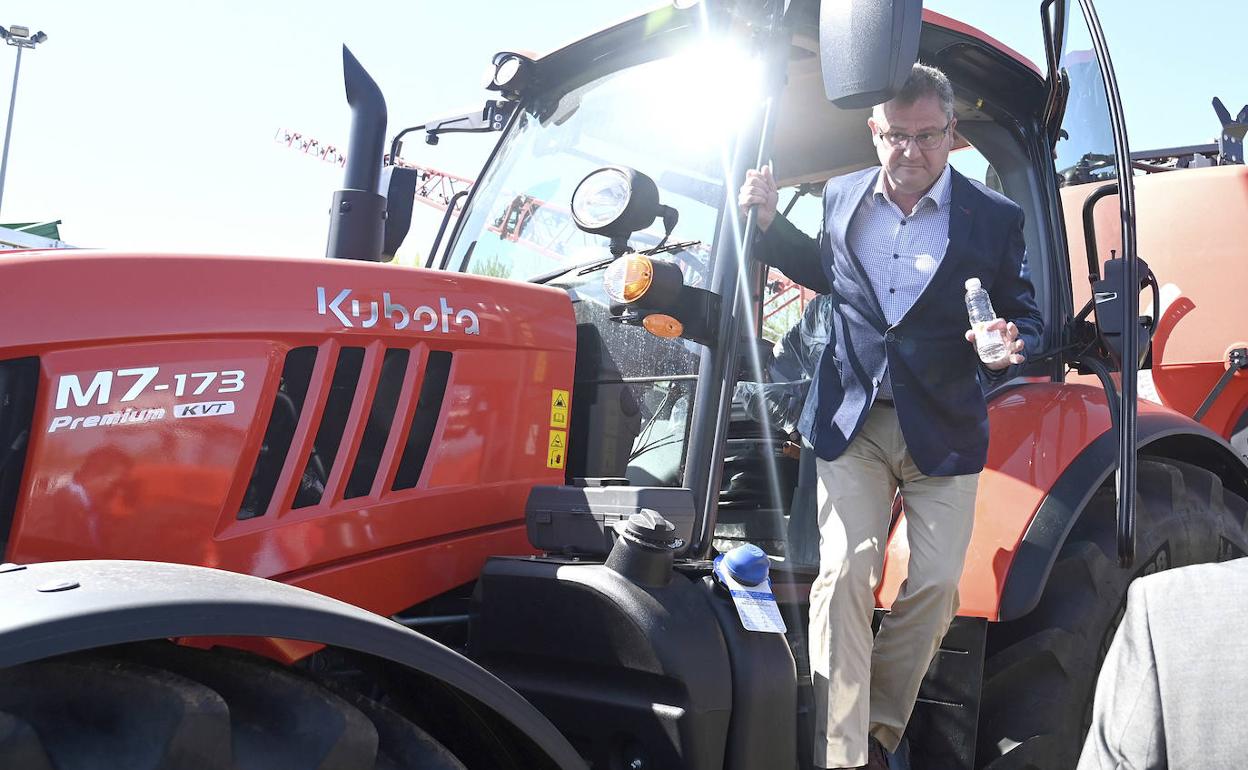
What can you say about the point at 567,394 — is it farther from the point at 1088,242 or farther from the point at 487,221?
the point at 1088,242

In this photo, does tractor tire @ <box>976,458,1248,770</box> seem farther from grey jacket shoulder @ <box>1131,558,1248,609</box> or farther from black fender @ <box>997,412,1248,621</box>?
grey jacket shoulder @ <box>1131,558,1248,609</box>

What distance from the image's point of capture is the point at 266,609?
1.59m

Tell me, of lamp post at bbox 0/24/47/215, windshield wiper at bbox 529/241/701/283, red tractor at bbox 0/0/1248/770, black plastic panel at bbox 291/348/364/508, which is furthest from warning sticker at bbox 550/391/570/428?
lamp post at bbox 0/24/47/215

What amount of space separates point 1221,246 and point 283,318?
12.6 ft

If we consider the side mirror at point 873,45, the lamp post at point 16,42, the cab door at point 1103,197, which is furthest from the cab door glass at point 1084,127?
the lamp post at point 16,42

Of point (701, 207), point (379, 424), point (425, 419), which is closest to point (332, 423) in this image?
point (379, 424)

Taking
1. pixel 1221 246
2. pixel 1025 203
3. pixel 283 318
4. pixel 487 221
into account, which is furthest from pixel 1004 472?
pixel 1221 246

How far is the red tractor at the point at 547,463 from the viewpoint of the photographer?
67.1 inches

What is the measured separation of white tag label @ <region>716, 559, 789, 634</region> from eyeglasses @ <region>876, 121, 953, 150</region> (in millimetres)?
1071

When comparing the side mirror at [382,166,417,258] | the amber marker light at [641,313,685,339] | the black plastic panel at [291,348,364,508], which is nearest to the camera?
the black plastic panel at [291,348,364,508]

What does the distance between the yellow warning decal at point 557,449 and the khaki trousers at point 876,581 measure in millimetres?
614

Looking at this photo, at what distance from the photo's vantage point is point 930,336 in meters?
2.59

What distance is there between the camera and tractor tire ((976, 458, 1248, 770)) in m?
2.75

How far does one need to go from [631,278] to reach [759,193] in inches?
16.0
